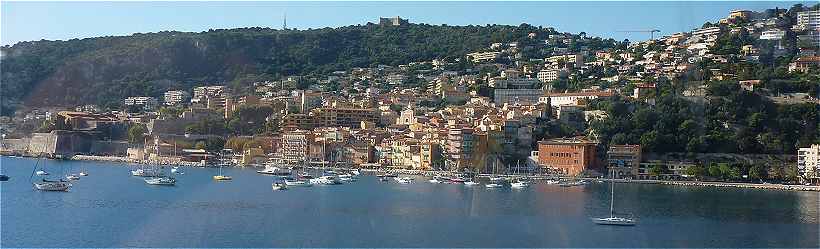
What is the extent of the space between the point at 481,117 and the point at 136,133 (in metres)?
8.90

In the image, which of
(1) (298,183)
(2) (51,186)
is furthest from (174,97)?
(2) (51,186)

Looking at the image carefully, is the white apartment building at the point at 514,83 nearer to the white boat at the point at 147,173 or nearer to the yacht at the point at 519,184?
the yacht at the point at 519,184

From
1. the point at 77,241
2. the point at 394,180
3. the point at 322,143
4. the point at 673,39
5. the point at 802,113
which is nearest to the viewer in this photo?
the point at 77,241

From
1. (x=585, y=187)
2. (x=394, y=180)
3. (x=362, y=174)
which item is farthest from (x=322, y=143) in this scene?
(x=585, y=187)

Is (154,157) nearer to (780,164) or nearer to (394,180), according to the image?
(394,180)

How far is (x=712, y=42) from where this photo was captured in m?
33.2

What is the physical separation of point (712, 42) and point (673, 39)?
2.54 m

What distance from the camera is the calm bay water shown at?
40.0ft

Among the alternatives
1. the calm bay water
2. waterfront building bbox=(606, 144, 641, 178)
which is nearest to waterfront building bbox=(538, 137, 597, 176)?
waterfront building bbox=(606, 144, 641, 178)

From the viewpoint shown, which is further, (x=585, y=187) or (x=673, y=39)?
(x=673, y=39)

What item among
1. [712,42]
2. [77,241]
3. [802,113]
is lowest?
[77,241]

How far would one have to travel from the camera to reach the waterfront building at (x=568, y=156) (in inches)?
966

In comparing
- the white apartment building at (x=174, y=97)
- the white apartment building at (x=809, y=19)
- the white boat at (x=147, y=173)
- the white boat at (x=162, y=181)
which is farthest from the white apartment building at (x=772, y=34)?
the white boat at (x=162, y=181)

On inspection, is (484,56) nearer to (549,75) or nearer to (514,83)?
(549,75)
